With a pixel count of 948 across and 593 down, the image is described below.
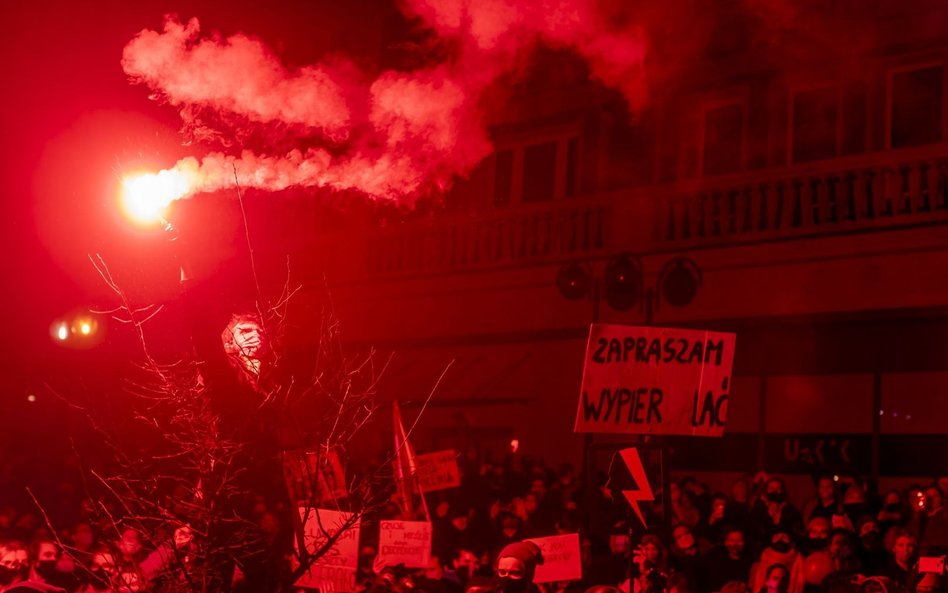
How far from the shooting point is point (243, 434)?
6.99 metres

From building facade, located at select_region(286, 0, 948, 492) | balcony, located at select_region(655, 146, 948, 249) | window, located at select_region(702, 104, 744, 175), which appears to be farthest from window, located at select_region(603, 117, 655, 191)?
balcony, located at select_region(655, 146, 948, 249)

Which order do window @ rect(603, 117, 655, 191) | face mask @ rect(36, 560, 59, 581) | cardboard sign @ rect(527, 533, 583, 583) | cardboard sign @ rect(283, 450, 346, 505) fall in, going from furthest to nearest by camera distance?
window @ rect(603, 117, 655, 191) < face mask @ rect(36, 560, 59, 581) < cardboard sign @ rect(527, 533, 583, 583) < cardboard sign @ rect(283, 450, 346, 505)

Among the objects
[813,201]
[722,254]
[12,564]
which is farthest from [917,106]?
[12,564]

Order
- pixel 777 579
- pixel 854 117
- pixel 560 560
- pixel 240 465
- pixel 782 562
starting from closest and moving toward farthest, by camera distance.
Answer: pixel 240 465 < pixel 777 579 < pixel 782 562 < pixel 560 560 < pixel 854 117

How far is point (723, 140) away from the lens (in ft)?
57.4

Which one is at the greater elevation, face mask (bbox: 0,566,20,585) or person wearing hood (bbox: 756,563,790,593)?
person wearing hood (bbox: 756,563,790,593)

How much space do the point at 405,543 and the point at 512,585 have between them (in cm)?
511

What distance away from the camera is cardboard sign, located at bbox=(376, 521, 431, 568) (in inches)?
464

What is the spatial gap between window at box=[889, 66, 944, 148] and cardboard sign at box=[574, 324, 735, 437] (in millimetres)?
6857

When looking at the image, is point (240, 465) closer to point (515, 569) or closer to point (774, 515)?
point (515, 569)

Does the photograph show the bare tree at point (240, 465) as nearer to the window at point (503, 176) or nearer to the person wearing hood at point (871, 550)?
the person wearing hood at point (871, 550)

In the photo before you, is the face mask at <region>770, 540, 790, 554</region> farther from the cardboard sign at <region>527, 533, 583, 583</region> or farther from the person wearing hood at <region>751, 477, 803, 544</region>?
the cardboard sign at <region>527, 533, 583, 583</region>

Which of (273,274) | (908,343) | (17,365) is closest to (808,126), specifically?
(908,343)

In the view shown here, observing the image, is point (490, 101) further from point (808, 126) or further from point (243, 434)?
point (243, 434)
